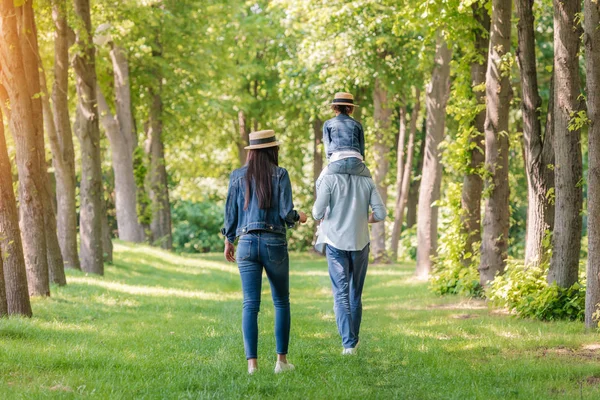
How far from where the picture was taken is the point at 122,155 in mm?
29141

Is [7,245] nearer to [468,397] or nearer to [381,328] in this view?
[381,328]

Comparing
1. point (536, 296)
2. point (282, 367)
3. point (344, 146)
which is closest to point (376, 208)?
point (344, 146)

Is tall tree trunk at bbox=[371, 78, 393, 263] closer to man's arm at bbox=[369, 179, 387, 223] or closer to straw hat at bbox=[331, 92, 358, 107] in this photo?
straw hat at bbox=[331, 92, 358, 107]

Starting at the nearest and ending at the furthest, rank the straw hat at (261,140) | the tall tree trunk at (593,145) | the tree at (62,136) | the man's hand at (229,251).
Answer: the straw hat at (261,140) → the man's hand at (229,251) → the tall tree trunk at (593,145) → the tree at (62,136)

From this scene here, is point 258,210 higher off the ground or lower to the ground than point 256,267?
higher

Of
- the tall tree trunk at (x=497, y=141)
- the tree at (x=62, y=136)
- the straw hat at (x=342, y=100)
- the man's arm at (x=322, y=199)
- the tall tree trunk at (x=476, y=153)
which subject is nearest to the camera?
the man's arm at (x=322, y=199)

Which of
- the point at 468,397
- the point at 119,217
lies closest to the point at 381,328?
the point at 468,397

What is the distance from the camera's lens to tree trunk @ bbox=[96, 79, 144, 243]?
93.2ft

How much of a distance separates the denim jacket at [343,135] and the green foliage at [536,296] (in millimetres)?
4226

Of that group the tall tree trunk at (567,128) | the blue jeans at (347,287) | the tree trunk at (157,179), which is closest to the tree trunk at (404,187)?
the tree trunk at (157,179)

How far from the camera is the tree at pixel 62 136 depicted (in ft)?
58.2

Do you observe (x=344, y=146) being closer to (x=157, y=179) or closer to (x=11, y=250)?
(x=11, y=250)

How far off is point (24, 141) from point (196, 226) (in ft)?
134

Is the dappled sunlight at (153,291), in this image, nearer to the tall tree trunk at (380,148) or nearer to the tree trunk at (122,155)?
the tree trunk at (122,155)
